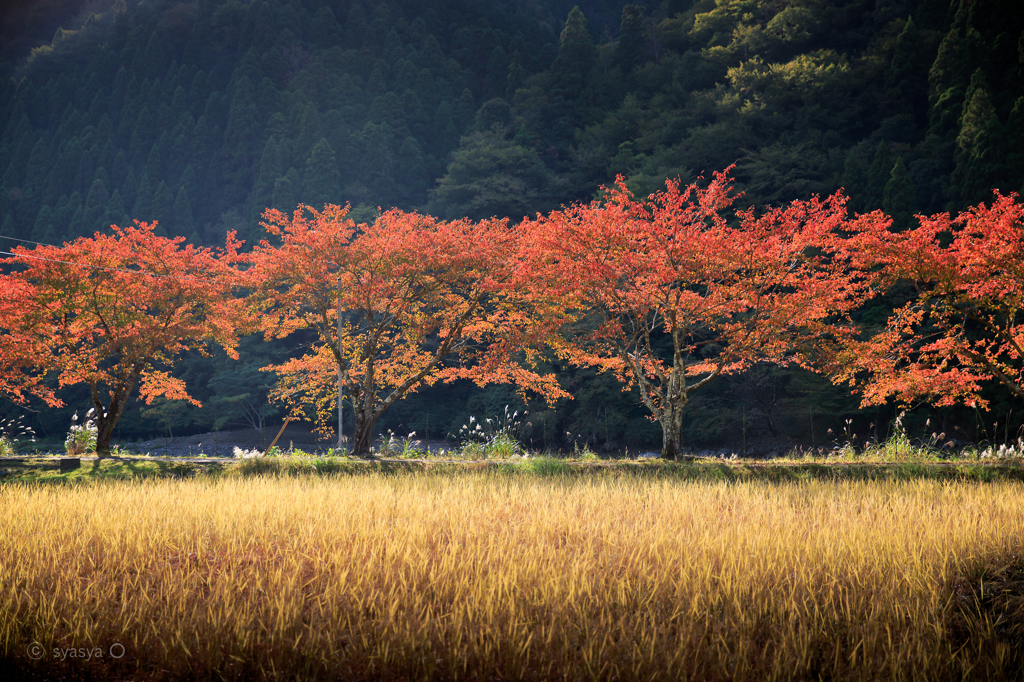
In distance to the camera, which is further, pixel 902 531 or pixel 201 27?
pixel 201 27

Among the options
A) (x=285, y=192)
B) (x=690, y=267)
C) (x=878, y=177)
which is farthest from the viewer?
(x=285, y=192)

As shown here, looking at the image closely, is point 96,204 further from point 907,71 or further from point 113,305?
point 907,71

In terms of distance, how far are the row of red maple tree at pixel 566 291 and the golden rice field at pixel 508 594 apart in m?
5.77

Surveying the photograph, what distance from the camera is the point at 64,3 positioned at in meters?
90.8

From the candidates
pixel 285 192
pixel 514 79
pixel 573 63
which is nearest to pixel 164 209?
pixel 285 192

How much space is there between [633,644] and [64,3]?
4716 inches

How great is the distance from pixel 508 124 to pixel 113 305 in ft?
108

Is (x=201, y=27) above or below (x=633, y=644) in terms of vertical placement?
above

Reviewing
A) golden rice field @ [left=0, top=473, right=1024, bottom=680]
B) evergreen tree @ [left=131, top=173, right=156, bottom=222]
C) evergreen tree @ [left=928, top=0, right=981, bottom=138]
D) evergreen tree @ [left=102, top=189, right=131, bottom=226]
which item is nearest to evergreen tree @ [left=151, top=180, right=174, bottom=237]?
evergreen tree @ [left=131, top=173, right=156, bottom=222]

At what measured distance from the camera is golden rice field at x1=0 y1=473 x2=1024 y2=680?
13.4ft

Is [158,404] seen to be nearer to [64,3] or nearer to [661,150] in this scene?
[661,150]

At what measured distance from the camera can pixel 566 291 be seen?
13.5 m

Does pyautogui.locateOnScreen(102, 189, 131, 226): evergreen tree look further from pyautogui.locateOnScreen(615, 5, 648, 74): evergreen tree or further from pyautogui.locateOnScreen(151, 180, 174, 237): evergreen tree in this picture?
pyautogui.locateOnScreen(615, 5, 648, 74): evergreen tree

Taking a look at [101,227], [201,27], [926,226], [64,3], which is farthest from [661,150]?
[64,3]
